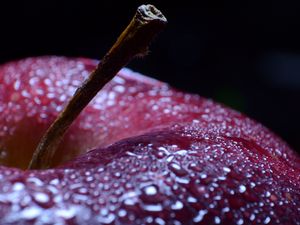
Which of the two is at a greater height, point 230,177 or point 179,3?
point 230,177

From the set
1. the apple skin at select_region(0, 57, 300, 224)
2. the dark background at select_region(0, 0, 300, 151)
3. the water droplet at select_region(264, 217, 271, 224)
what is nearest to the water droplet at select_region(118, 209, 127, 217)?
the apple skin at select_region(0, 57, 300, 224)

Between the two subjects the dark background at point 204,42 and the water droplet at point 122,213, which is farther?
the dark background at point 204,42

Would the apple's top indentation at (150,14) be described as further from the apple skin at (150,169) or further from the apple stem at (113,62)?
the apple skin at (150,169)

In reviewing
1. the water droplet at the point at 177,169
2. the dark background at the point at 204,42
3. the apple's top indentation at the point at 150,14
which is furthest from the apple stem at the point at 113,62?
the dark background at the point at 204,42

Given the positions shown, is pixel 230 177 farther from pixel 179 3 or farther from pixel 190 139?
pixel 179 3

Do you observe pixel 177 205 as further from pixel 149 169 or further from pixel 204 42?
pixel 204 42

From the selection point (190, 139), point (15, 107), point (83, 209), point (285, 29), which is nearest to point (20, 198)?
point (83, 209)
